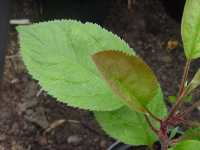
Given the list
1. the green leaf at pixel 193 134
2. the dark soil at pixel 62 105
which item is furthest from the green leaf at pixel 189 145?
the dark soil at pixel 62 105

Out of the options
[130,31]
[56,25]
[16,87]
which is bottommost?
[16,87]

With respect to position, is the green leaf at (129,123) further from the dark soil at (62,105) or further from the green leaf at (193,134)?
the dark soil at (62,105)

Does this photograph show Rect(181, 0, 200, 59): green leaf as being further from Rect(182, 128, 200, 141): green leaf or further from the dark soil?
the dark soil

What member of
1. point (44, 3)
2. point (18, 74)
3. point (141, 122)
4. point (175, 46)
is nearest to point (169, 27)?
point (175, 46)

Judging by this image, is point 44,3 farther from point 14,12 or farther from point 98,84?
Answer: point 98,84

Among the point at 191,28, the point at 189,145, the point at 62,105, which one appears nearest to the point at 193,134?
the point at 189,145
